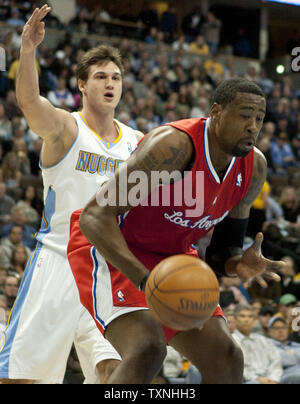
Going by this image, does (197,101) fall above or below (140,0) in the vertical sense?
below

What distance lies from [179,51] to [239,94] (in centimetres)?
1256

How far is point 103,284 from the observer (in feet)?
9.99

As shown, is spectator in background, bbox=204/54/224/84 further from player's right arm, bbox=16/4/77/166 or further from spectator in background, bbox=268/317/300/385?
player's right arm, bbox=16/4/77/166

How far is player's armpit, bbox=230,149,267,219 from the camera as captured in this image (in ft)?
10.8

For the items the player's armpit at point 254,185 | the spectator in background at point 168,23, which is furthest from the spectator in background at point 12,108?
the spectator in background at point 168,23

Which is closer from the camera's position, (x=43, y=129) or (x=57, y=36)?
(x=43, y=129)

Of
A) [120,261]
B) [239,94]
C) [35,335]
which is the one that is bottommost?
[35,335]

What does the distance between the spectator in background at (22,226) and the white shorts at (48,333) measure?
413 cm

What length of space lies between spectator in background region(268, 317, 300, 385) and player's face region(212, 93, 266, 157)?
14.3ft

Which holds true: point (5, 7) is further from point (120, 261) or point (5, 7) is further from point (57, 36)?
point (120, 261)

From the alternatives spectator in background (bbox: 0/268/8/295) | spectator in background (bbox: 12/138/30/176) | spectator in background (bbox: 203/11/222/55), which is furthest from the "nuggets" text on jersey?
spectator in background (bbox: 203/11/222/55)

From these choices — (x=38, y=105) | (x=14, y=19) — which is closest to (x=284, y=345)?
(x=38, y=105)

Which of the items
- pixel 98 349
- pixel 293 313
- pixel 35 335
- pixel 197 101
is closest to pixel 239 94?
pixel 98 349
